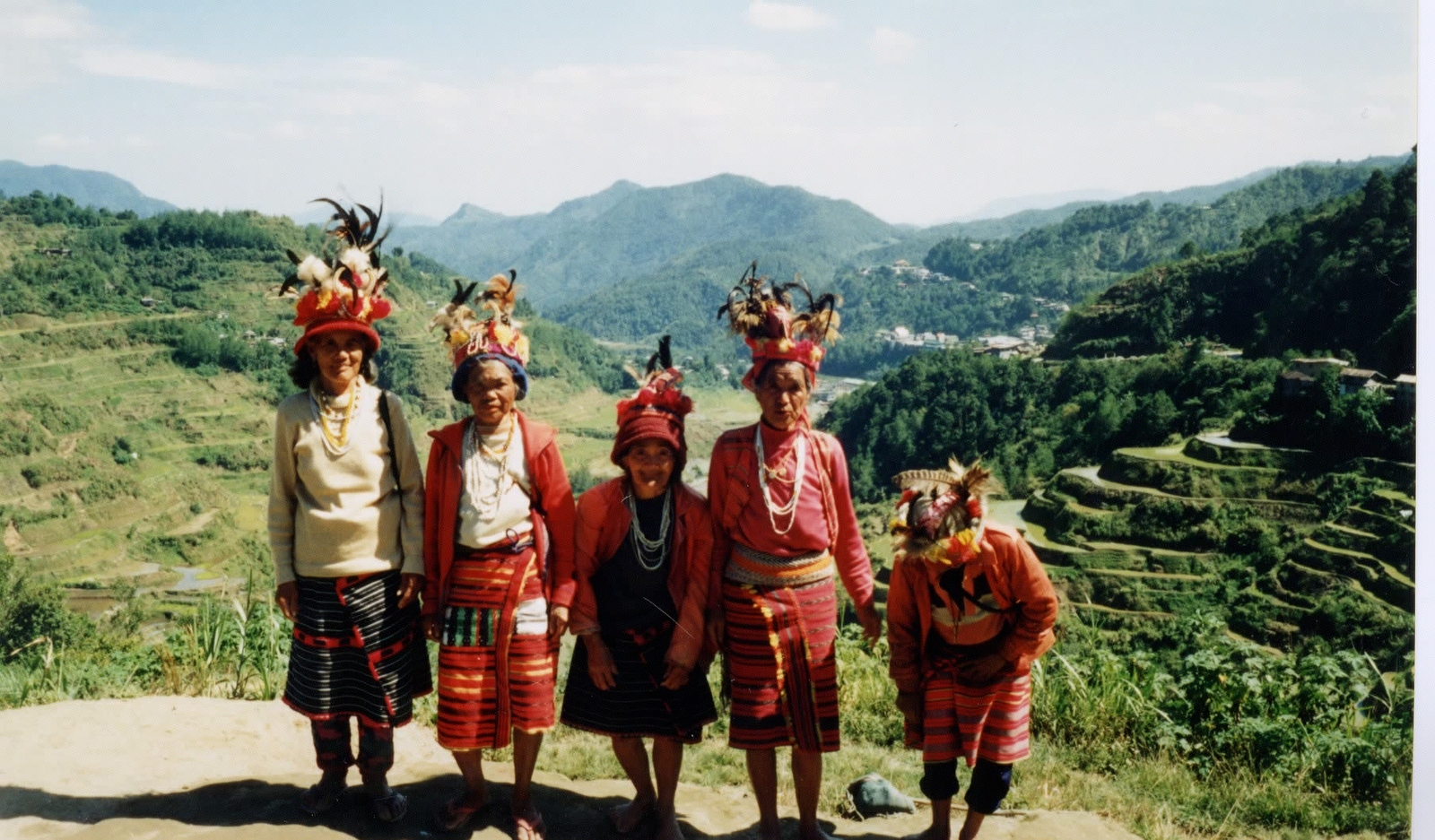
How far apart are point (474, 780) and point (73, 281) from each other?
71.4m

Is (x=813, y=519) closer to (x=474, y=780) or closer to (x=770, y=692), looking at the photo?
(x=770, y=692)

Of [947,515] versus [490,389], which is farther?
[490,389]

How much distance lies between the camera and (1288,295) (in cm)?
4156

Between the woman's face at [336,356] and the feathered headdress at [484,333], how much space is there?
0.75ft

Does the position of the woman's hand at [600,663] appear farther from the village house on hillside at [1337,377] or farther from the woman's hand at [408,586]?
the village house on hillside at [1337,377]

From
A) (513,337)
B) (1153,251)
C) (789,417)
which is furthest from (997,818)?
(1153,251)

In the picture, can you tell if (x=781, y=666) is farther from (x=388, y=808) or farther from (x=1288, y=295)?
(x=1288, y=295)

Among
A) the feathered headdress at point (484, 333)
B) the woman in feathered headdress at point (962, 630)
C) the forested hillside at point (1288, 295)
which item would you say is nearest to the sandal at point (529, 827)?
the woman in feathered headdress at point (962, 630)

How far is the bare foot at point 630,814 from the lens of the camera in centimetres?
304

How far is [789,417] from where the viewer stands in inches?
114

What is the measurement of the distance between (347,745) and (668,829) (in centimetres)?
99

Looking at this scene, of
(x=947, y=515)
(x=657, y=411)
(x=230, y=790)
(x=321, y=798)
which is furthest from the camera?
(x=230, y=790)

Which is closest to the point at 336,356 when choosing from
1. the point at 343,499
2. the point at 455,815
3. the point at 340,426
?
the point at 340,426

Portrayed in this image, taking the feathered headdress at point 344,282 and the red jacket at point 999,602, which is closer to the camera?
the red jacket at point 999,602
